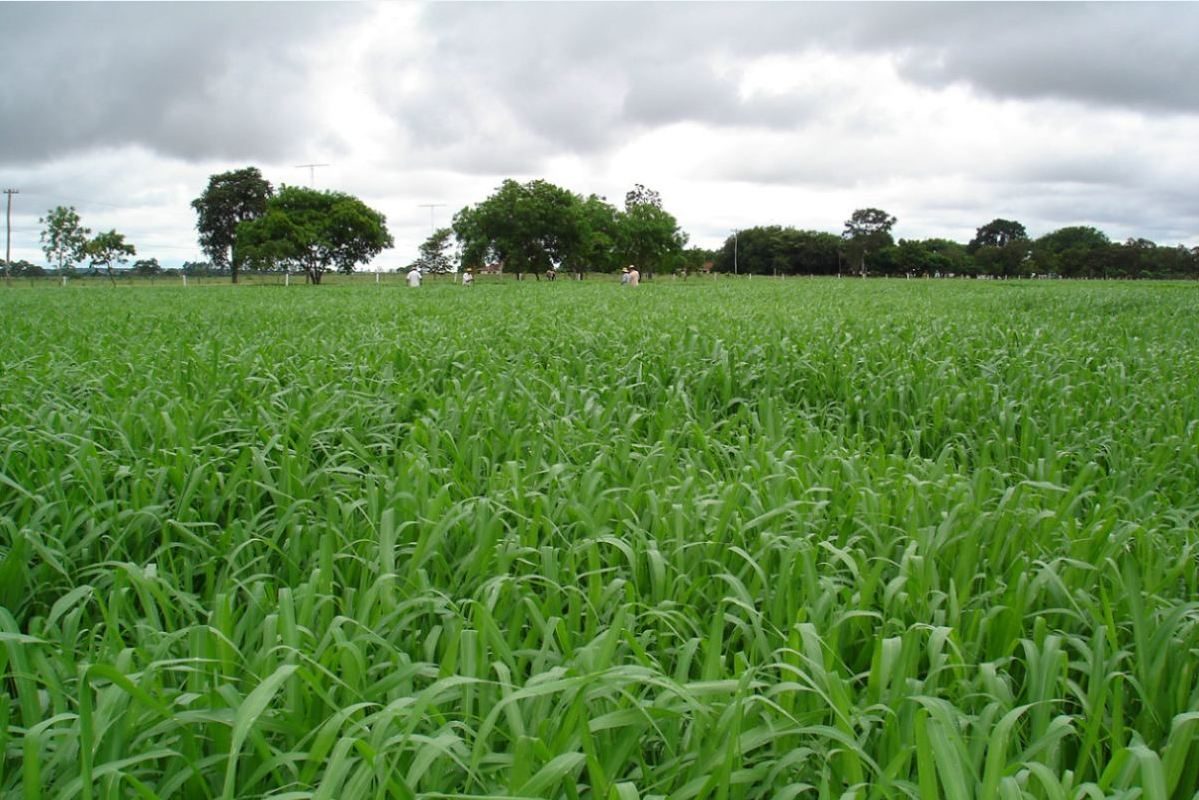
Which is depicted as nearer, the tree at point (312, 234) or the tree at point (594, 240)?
the tree at point (312, 234)

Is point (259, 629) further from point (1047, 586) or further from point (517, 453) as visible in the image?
point (1047, 586)

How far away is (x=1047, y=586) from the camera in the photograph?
2275mm

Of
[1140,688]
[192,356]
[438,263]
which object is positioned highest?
[438,263]

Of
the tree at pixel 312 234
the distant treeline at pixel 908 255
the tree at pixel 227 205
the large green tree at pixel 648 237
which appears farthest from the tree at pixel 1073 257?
the tree at pixel 227 205

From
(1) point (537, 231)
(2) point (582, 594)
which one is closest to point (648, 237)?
(1) point (537, 231)

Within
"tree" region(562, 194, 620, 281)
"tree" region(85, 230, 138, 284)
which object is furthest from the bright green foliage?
"tree" region(562, 194, 620, 281)

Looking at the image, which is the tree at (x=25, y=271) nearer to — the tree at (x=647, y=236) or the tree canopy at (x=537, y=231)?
the tree canopy at (x=537, y=231)

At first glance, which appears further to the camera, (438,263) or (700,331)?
(438,263)

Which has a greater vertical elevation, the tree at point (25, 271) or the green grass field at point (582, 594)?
the tree at point (25, 271)

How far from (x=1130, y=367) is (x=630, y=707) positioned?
680 cm

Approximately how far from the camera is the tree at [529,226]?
5703 cm

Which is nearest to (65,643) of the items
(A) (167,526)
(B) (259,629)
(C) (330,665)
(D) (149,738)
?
(B) (259,629)

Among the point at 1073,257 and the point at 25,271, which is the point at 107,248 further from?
the point at 1073,257

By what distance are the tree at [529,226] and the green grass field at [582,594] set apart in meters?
53.1
